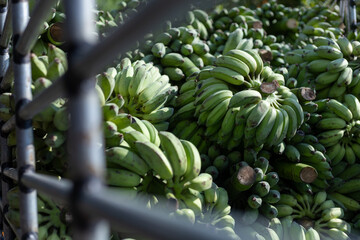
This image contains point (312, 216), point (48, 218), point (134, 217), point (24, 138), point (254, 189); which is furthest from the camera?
point (312, 216)

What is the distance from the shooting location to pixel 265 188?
1.49 metres

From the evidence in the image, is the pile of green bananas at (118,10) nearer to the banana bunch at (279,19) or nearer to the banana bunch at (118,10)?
the banana bunch at (118,10)

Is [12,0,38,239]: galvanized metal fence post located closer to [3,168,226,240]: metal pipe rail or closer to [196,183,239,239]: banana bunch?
[3,168,226,240]: metal pipe rail

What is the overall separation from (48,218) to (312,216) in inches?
44.0

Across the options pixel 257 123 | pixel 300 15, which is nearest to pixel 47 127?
pixel 257 123

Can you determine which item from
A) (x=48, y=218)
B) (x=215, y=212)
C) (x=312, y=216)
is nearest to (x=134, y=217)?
(x=48, y=218)

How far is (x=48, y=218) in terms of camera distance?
1.13 meters

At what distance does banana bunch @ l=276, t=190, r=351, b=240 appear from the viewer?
154 cm

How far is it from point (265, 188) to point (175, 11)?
120cm

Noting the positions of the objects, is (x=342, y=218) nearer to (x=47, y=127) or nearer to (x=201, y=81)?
(x=201, y=81)

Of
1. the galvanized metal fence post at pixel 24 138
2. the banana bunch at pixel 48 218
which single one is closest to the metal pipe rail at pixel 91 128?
the galvanized metal fence post at pixel 24 138

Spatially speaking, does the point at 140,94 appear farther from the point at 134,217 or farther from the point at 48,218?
the point at 134,217

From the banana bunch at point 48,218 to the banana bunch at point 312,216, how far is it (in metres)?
0.83

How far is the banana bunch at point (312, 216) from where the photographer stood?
5.04 feet
